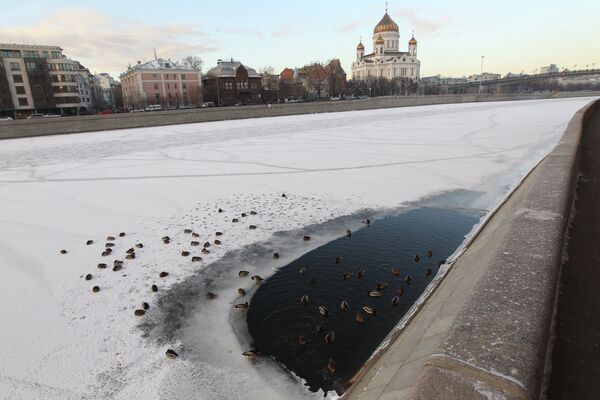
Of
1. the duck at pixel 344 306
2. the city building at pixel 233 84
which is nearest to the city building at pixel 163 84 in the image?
the city building at pixel 233 84

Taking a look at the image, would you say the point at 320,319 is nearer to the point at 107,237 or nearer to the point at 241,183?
the point at 107,237

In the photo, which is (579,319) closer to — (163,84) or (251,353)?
(251,353)

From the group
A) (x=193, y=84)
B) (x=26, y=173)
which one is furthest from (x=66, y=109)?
(x=26, y=173)

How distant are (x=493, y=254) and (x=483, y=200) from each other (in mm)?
4798

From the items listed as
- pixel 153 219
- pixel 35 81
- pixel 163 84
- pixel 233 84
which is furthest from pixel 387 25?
pixel 153 219

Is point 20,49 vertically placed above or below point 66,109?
above

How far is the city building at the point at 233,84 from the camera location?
71.7 metres

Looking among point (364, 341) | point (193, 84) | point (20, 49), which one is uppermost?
point (20, 49)

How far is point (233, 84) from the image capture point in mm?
74562

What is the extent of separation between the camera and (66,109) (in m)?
68.2

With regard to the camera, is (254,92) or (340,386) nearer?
(340,386)

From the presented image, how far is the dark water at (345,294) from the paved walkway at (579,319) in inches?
59.3

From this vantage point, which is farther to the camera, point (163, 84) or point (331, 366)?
point (163, 84)

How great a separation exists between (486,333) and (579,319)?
1284 mm
